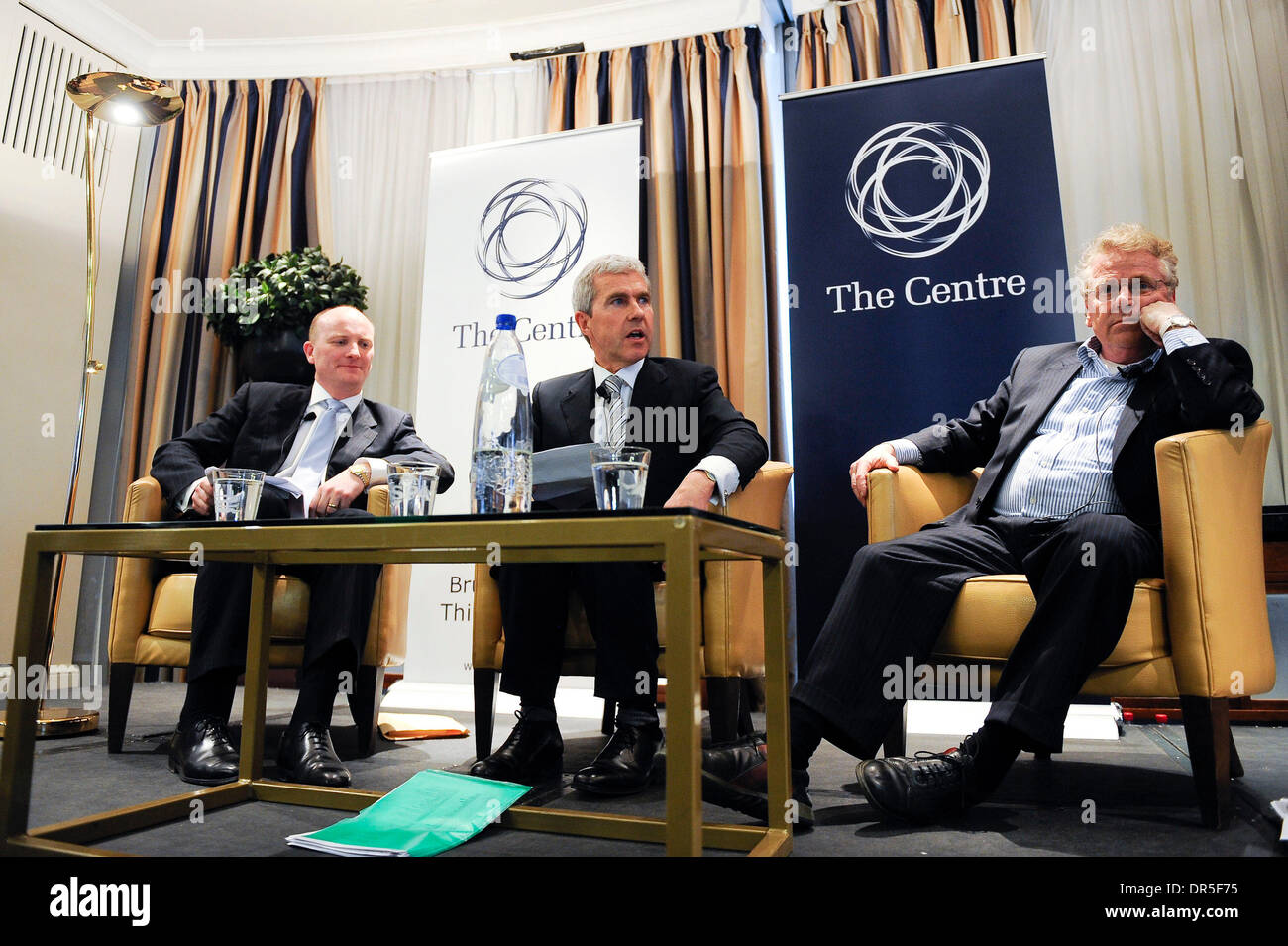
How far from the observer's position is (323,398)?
2.44 m

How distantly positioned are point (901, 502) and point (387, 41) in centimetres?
353

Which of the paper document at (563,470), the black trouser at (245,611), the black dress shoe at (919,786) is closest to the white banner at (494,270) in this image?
the black trouser at (245,611)

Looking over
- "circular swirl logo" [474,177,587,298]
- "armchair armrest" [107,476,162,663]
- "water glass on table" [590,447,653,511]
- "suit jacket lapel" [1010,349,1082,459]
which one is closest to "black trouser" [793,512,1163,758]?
"suit jacket lapel" [1010,349,1082,459]

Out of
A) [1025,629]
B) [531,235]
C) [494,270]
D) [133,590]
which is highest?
[531,235]

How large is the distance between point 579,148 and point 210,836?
2.80m

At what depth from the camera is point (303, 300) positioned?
3537 millimetres

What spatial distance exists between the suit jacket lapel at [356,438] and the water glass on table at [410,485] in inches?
39.5

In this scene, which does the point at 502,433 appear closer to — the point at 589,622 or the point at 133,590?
the point at 589,622

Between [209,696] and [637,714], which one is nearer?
[637,714]

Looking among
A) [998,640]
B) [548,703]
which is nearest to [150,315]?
[548,703]

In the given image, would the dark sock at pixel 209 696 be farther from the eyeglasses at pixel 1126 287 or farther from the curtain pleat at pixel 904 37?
the curtain pleat at pixel 904 37

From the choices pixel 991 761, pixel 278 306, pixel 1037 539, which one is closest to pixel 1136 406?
pixel 1037 539

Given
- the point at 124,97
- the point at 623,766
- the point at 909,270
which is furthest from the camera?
the point at 909,270
